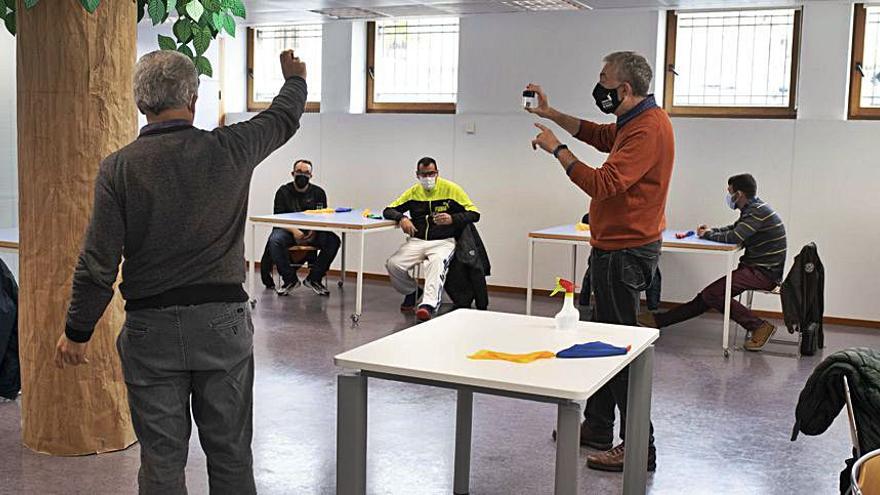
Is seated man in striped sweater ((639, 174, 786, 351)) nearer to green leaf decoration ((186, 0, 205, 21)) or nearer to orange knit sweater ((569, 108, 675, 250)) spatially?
orange knit sweater ((569, 108, 675, 250))

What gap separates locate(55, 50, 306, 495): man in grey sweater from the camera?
8.02 ft

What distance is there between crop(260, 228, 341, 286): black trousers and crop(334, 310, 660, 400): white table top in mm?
5038

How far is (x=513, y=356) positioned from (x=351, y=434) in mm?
511

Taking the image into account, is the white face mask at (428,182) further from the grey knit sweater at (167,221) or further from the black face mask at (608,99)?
the grey knit sweater at (167,221)

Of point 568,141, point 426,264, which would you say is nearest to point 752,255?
point 568,141

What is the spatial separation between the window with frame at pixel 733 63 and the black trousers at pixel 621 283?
15.4 ft

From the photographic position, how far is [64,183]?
3863 millimetres

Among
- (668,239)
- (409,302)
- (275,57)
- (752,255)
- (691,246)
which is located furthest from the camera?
(275,57)

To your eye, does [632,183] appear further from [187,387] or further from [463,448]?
[187,387]

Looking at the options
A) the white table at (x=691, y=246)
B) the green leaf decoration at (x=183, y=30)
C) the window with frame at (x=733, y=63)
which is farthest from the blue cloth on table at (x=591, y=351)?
the window with frame at (x=733, y=63)

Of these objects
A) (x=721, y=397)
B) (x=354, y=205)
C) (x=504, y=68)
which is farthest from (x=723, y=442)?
(x=354, y=205)

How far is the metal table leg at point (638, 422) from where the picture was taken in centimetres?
337

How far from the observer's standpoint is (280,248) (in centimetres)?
834

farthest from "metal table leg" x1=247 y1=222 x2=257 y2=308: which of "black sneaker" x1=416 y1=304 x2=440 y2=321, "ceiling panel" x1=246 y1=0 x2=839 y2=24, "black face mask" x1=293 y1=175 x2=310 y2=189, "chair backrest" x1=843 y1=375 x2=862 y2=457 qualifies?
"chair backrest" x1=843 y1=375 x2=862 y2=457
